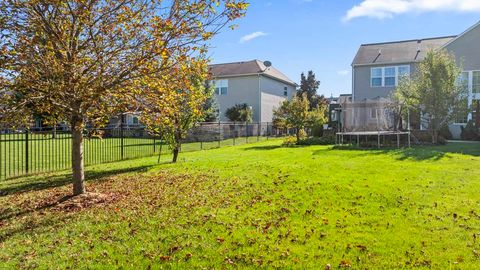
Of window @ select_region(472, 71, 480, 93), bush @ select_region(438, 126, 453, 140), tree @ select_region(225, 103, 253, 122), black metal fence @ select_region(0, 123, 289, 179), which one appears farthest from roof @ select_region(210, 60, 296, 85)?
bush @ select_region(438, 126, 453, 140)

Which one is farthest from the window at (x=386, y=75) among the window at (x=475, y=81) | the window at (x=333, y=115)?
the window at (x=333, y=115)

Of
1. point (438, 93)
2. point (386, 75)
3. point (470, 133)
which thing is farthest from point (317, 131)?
point (386, 75)

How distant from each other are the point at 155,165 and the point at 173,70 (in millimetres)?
6211

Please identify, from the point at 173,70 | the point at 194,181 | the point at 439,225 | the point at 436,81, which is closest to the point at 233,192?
the point at 194,181

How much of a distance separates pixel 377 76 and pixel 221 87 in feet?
49.7

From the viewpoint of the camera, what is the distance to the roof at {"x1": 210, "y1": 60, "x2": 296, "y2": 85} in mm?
36688

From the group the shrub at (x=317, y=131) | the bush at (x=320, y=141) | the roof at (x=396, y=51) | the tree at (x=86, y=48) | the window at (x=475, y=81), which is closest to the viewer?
the tree at (x=86, y=48)

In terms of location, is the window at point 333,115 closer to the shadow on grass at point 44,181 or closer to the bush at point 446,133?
the bush at point 446,133

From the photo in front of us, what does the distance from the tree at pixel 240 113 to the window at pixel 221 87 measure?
312 cm

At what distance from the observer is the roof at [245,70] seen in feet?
120

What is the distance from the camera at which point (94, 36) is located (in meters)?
6.48

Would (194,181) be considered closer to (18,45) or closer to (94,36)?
(94,36)

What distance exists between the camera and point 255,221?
5.85 meters

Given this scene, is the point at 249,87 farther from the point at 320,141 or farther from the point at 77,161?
the point at 77,161
